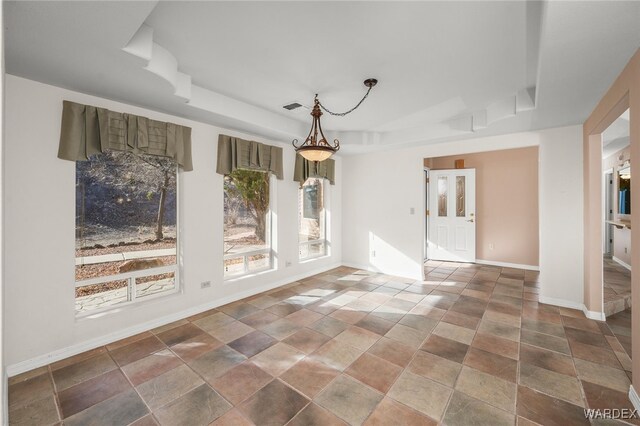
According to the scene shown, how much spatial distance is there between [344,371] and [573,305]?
3.32 meters

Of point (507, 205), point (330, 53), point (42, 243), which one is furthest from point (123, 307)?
point (507, 205)

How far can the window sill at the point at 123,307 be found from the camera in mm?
2727

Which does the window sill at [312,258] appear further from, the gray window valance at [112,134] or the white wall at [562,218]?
the white wall at [562,218]

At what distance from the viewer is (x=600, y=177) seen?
3266mm

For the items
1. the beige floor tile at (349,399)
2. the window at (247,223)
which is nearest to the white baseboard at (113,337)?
the window at (247,223)

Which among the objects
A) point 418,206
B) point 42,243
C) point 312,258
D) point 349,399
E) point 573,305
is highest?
point 418,206

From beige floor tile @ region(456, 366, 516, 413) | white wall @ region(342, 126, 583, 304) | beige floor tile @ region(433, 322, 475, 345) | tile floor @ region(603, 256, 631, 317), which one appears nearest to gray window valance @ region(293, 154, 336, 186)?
white wall @ region(342, 126, 583, 304)

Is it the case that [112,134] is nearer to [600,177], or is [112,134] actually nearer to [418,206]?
[418,206]

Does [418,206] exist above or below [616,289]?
above

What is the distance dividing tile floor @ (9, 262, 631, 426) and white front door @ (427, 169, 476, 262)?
8.61 ft

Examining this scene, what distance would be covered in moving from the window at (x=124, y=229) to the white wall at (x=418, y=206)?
346 centimetres

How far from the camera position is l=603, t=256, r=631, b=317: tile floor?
135 inches

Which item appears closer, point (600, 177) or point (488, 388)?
point (488, 388)

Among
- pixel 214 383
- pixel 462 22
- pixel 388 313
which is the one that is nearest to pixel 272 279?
pixel 388 313
